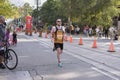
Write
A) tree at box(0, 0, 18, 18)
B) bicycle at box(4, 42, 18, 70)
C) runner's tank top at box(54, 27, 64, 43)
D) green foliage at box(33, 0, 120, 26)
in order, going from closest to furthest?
bicycle at box(4, 42, 18, 70) < runner's tank top at box(54, 27, 64, 43) < tree at box(0, 0, 18, 18) < green foliage at box(33, 0, 120, 26)

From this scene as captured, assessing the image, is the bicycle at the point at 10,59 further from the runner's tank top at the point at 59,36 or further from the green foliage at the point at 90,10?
the green foliage at the point at 90,10

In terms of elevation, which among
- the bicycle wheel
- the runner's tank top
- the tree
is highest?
the tree

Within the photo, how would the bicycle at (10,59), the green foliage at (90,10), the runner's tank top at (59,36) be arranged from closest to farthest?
1. the bicycle at (10,59)
2. the runner's tank top at (59,36)
3. the green foliage at (90,10)

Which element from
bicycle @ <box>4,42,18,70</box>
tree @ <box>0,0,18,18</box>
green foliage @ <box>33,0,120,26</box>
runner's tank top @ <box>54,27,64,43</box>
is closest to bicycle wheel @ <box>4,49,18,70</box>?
bicycle @ <box>4,42,18,70</box>

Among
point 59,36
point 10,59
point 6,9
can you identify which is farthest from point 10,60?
point 6,9

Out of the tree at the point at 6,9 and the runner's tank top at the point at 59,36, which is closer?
the runner's tank top at the point at 59,36

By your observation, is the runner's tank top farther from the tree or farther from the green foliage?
the green foliage

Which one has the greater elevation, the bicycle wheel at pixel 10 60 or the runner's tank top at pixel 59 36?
the runner's tank top at pixel 59 36

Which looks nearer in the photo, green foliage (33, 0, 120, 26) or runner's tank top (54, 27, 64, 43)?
runner's tank top (54, 27, 64, 43)

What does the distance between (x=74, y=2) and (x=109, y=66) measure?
54093 millimetres

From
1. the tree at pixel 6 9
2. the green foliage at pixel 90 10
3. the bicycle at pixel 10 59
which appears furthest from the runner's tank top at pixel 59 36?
the green foliage at pixel 90 10

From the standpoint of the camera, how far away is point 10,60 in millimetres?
12930

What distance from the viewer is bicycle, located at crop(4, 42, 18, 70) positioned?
12.9 meters

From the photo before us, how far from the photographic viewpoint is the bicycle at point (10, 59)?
12.9 meters
